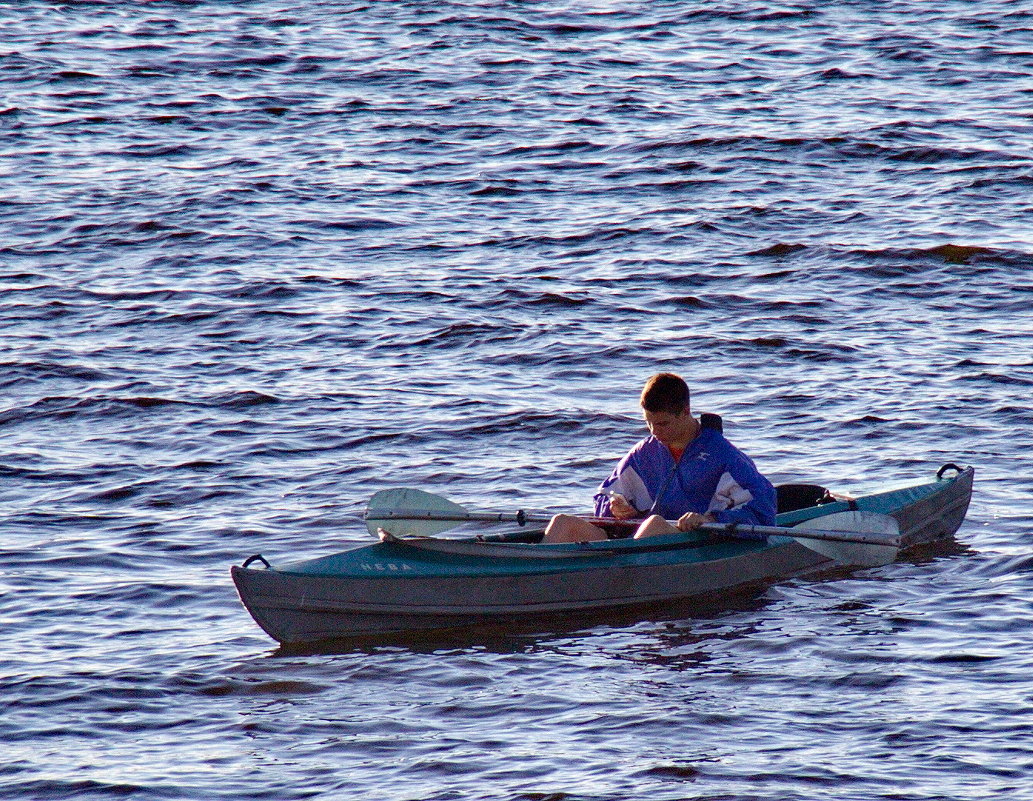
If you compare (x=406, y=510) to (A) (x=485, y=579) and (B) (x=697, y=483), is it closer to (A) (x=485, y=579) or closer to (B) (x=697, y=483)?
(A) (x=485, y=579)

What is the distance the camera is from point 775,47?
85.3 ft

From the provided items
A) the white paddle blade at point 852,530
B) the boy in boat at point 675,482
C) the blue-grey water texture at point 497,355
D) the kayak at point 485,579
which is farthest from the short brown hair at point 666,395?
the blue-grey water texture at point 497,355

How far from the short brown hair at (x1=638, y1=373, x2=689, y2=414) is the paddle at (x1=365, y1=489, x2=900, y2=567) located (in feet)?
2.23

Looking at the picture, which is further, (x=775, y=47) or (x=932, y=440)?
(x=775, y=47)

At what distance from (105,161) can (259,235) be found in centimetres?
435

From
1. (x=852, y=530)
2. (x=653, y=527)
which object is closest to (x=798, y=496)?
(x=852, y=530)

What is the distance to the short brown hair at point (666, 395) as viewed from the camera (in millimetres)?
8555

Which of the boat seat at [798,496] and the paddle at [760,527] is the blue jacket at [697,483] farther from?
the boat seat at [798,496]

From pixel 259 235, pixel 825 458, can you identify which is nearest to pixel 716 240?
pixel 259 235

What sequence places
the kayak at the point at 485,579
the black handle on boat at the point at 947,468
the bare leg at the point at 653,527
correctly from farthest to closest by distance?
the black handle on boat at the point at 947,468, the bare leg at the point at 653,527, the kayak at the point at 485,579

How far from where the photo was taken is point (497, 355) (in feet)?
47.1

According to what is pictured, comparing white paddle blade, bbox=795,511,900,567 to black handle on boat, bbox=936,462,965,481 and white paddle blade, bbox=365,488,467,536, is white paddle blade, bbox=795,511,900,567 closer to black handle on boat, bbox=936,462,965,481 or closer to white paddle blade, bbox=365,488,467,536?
black handle on boat, bbox=936,462,965,481

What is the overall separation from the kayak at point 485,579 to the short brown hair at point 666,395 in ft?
2.32

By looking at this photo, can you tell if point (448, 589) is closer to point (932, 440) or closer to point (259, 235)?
point (932, 440)
